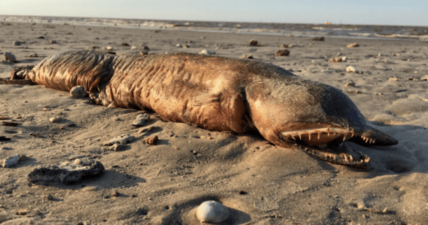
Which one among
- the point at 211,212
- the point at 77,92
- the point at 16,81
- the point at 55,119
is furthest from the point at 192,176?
the point at 16,81

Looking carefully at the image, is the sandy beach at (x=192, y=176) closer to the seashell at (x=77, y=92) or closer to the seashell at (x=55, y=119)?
the seashell at (x=55, y=119)

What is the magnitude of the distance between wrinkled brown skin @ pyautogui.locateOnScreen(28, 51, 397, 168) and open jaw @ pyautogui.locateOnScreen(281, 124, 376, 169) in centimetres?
3

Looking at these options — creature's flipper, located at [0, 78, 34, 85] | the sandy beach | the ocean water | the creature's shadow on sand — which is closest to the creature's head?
the sandy beach

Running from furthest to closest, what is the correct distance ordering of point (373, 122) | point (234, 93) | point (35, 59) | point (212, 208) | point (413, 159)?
1. point (35, 59)
2. point (373, 122)
3. point (234, 93)
4. point (413, 159)
5. point (212, 208)

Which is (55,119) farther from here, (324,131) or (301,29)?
(301,29)

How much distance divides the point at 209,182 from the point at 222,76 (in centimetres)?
133

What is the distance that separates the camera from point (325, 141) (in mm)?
2875

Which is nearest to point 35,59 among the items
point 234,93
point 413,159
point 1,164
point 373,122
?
point 1,164

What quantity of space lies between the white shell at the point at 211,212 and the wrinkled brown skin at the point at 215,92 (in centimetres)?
109

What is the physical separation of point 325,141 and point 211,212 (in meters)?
1.34

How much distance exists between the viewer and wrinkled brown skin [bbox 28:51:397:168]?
284 centimetres

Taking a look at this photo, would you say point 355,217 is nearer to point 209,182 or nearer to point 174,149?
point 209,182

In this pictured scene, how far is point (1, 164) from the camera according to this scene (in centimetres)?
265

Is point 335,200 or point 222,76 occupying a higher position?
point 222,76
